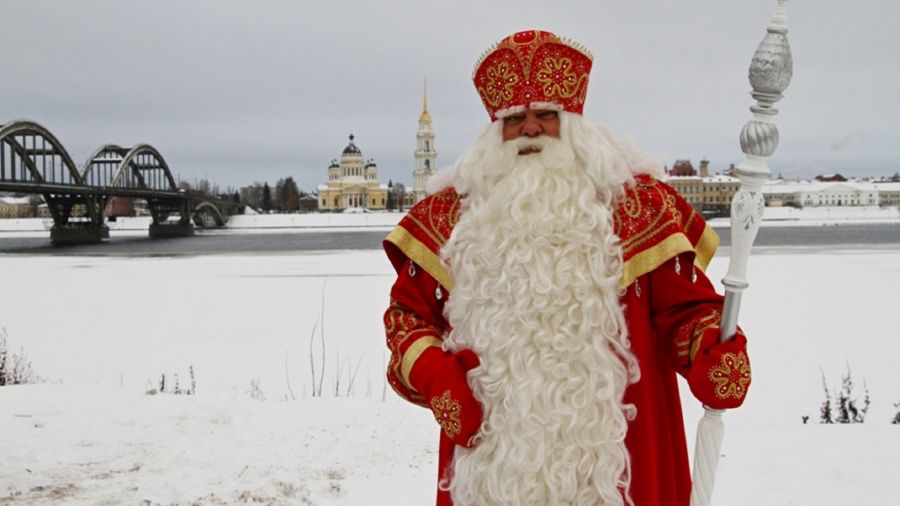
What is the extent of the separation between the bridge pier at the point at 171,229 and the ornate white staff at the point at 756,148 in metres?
62.7

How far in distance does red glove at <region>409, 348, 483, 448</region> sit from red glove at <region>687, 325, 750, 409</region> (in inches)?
22.9

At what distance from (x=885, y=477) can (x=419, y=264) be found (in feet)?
9.98

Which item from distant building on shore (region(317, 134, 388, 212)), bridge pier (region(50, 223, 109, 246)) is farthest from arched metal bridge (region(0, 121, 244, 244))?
distant building on shore (region(317, 134, 388, 212))

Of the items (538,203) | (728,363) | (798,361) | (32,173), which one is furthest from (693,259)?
(32,173)

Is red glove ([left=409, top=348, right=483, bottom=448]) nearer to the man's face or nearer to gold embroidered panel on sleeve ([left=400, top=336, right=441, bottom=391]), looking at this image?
gold embroidered panel on sleeve ([left=400, top=336, right=441, bottom=391])

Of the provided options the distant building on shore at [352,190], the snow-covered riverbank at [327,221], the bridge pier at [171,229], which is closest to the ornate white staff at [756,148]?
the bridge pier at [171,229]

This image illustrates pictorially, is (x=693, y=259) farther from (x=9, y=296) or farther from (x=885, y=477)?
(x=9, y=296)

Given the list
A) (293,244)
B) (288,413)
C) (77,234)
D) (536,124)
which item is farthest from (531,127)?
(77,234)

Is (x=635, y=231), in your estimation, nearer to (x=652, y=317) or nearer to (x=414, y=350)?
(x=652, y=317)

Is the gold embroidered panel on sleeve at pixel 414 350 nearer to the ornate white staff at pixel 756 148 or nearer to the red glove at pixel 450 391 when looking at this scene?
the red glove at pixel 450 391

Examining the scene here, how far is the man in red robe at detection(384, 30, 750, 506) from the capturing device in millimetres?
1928

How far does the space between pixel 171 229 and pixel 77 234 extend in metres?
13.1

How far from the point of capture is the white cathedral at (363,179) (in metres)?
96.6

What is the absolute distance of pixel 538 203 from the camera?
2006 mm
